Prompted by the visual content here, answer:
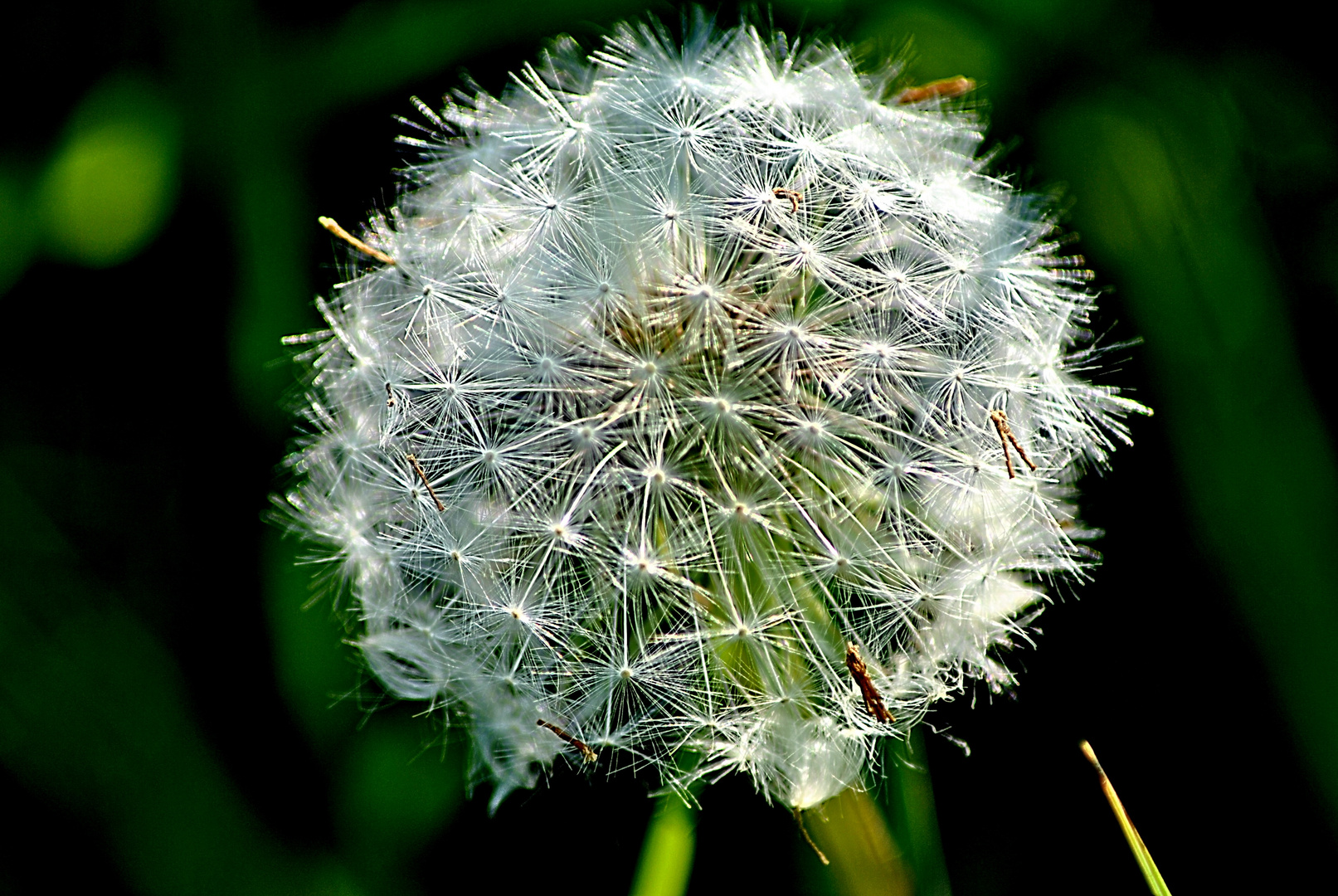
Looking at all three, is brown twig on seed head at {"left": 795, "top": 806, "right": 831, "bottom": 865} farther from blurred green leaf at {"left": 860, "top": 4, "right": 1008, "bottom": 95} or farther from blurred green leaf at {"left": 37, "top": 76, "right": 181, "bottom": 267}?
blurred green leaf at {"left": 37, "top": 76, "right": 181, "bottom": 267}

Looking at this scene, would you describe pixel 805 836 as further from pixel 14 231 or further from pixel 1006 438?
pixel 14 231

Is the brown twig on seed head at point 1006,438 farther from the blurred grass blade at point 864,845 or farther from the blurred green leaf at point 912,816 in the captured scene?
A: the blurred grass blade at point 864,845

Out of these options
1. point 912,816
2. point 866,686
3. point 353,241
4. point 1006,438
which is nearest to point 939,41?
point 1006,438

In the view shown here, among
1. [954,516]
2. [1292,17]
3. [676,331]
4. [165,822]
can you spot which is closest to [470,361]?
[676,331]

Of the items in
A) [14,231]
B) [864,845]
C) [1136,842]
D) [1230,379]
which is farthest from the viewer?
[14,231]

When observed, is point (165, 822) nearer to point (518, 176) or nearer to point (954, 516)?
point (518, 176)

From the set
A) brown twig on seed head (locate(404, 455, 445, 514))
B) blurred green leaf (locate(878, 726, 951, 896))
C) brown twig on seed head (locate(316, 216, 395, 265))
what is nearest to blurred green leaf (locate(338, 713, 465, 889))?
brown twig on seed head (locate(404, 455, 445, 514))

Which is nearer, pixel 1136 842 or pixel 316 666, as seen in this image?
pixel 1136 842
